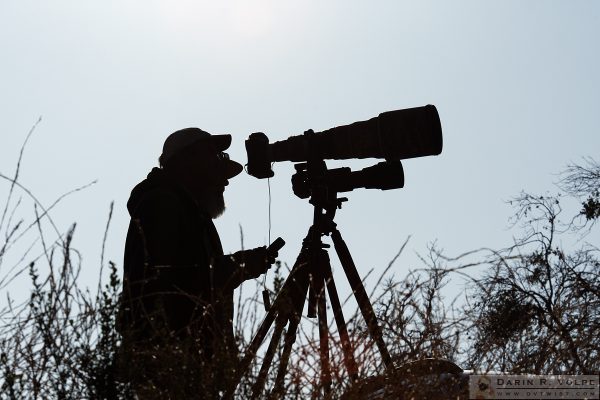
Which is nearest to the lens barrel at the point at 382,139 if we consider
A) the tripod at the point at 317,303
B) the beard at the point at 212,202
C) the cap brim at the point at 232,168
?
the tripod at the point at 317,303

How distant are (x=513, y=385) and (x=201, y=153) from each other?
2685 millimetres

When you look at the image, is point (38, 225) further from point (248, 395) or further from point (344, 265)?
point (344, 265)

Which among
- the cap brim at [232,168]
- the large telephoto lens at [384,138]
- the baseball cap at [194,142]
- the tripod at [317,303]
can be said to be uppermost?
the baseball cap at [194,142]

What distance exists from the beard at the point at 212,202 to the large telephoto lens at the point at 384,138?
709mm

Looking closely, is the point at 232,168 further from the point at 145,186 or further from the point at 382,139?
the point at 382,139

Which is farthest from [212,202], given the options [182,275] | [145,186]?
[182,275]

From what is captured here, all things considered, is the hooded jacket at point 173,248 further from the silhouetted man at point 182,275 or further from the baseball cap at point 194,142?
the baseball cap at point 194,142

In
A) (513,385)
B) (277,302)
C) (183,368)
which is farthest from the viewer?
(277,302)

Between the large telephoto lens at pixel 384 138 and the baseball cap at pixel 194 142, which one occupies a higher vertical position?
the baseball cap at pixel 194 142

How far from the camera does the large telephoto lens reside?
4629 millimetres

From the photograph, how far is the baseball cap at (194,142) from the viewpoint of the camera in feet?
16.9

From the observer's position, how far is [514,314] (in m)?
9.46

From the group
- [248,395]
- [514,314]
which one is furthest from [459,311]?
[514,314]

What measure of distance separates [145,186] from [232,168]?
2.08 ft
